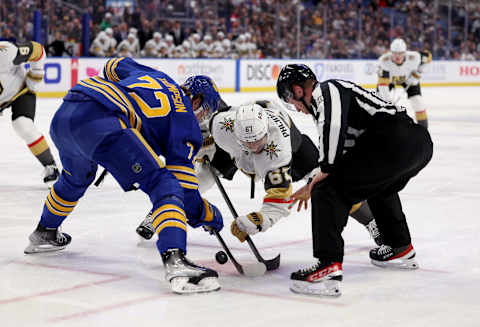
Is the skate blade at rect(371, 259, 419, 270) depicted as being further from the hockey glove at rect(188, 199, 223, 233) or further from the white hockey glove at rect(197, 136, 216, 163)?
the white hockey glove at rect(197, 136, 216, 163)

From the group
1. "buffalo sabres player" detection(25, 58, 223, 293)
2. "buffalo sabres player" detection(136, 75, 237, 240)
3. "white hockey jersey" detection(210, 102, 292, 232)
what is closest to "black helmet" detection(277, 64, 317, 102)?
"white hockey jersey" detection(210, 102, 292, 232)

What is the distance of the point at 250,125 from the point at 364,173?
594mm

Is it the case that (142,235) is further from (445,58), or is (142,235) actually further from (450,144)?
(445,58)

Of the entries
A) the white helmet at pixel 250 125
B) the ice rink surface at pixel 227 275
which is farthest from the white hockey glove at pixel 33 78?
the white helmet at pixel 250 125

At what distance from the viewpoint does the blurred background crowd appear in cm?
1722

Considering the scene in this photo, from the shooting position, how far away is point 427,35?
2648 centimetres

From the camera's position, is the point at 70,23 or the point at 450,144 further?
the point at 70,23

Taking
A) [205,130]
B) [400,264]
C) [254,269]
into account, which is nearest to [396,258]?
[400,264]

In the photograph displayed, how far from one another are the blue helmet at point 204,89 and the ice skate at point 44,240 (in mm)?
1094

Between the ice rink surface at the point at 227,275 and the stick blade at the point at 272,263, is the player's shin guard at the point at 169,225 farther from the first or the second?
the stick blade at the point at 272,263

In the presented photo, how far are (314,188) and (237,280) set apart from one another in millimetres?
589

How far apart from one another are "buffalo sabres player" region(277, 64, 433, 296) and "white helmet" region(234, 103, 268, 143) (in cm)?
20

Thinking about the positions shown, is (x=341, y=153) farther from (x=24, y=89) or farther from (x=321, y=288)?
(x=24, y=89)

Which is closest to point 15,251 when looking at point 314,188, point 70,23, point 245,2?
point 314,188
